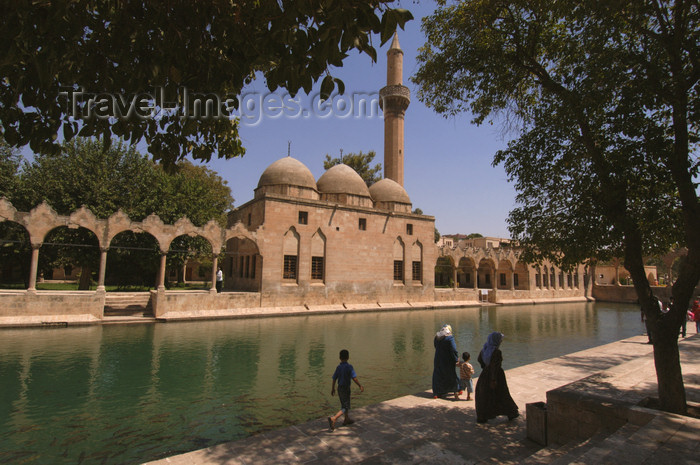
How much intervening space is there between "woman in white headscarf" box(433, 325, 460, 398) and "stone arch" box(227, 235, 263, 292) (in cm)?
1463

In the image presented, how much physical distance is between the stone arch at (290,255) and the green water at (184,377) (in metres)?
5.60

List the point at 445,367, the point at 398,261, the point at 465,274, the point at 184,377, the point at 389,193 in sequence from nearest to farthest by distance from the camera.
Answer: the point at 445,367
the point at 184,377
the point at 398,261
the point at 389,193
the point at 465,274

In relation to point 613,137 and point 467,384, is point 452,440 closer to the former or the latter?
point 467,384

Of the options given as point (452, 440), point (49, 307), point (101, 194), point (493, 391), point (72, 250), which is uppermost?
point (101, 194)

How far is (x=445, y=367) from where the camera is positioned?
6.52 meters

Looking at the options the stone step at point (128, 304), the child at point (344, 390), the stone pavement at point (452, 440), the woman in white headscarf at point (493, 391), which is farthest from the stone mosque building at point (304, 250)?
the child at point (344, 390)

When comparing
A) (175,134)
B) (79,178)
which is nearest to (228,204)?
(79,178)

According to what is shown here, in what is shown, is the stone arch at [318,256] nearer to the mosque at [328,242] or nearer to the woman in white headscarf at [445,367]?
the mosque at [328,242]

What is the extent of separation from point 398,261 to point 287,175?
9458 mm

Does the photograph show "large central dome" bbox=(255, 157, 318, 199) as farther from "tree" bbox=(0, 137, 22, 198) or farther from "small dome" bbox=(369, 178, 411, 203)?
"tree" bbox=(0, 137, 22, 198)

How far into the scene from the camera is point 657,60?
15.8ft

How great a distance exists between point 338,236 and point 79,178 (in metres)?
14.0

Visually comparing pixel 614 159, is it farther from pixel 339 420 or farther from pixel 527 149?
pixel 339 420

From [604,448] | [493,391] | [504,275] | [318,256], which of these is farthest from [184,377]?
[504,275]
